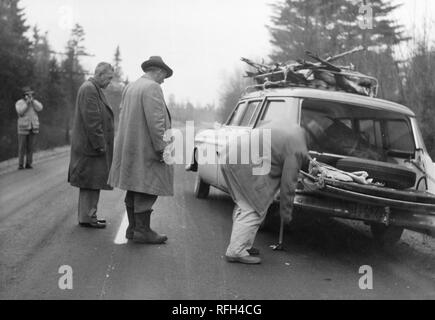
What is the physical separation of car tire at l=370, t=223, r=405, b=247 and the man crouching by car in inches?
75.4

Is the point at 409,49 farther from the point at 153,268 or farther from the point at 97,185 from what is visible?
the point at 153,268

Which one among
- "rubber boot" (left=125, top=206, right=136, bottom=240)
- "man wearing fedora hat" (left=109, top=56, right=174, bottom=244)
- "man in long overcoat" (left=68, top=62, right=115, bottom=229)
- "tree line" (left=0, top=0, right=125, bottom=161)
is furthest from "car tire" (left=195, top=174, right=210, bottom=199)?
"tree line" (left=0, top=0, right=125, bottom=161)

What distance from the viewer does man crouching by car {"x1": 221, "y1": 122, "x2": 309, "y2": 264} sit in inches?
213

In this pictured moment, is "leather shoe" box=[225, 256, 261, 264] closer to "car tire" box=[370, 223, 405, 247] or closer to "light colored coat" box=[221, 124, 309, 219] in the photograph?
"light colored coat" box=[221, 124, 309, 219]

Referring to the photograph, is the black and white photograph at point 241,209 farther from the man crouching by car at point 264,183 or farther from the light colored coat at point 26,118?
the light colored coat at point 26,118

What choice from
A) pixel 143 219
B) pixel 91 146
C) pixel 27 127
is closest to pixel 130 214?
pixel 143 219

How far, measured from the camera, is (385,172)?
6.20 metres

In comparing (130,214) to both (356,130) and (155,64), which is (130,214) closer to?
(155,64)

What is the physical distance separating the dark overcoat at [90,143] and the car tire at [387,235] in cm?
338

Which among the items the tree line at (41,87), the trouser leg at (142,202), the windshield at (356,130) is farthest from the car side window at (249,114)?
the tree line at (41,87)

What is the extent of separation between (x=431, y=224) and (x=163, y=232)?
3012 millimetres

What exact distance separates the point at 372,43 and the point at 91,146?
14.4 meters

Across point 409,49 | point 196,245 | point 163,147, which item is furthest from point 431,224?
point 409,49

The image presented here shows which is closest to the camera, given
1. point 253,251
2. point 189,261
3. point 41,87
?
point 189,261
